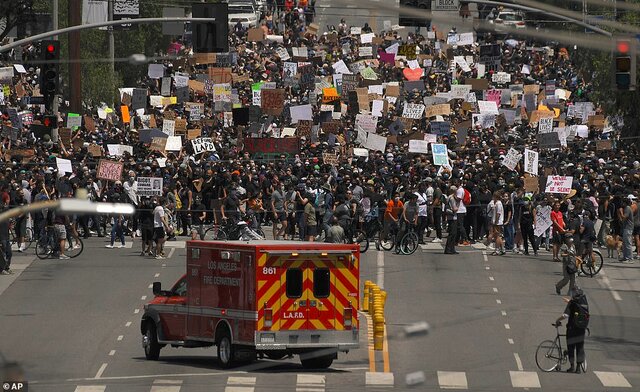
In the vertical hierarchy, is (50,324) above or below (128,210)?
below

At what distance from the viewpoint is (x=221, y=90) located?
190 feet

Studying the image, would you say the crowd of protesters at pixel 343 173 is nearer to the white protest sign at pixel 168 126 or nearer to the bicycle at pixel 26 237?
the bicycle at pixel 26 237

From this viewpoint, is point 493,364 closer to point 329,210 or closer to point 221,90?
point 329,210

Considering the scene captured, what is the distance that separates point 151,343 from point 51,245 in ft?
37.6

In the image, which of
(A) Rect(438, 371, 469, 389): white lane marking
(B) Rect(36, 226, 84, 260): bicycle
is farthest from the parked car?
(A) Rect(438, 371, 469, 389): white lane marking

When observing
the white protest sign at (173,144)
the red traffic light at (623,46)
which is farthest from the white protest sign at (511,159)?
the red traffic light at (623,46)

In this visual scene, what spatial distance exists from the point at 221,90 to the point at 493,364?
3153 centimetres

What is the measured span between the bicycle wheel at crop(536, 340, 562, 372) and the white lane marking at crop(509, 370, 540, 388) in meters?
0.46

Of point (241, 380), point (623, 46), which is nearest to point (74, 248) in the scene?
point (241, 380)

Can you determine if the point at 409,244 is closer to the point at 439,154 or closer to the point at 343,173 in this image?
the point at 343,173

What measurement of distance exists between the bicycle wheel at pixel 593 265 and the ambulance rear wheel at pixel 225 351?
1274cm

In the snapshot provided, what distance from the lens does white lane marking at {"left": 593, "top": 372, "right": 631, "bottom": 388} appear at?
26.0m

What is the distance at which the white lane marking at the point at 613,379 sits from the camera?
2597 cm

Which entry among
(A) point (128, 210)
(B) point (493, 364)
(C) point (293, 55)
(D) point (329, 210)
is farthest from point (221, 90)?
(A) point (128, 210)
